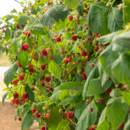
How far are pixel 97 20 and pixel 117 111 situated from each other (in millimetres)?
199

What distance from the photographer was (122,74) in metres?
0.21

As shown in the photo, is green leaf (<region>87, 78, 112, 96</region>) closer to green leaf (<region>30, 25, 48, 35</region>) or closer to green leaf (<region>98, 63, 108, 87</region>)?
green leaf (<region>98, 63, 108, 87</region>)

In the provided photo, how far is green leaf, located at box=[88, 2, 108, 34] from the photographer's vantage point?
16.0 inches

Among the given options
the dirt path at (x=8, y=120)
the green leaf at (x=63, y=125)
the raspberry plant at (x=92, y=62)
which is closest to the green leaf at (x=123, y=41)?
the raspberry plant at (x=92, y=62)

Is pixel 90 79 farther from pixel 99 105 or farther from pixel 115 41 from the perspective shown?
pixel 115 41

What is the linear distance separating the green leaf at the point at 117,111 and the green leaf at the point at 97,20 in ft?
0.51

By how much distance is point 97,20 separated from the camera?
0.40 m

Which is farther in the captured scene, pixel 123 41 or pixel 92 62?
pixel 92 62

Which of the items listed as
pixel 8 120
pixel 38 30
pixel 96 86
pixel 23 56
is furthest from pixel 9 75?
pixel 8 120

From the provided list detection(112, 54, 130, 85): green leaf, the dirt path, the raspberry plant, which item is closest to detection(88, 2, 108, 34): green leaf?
the raspberry plant

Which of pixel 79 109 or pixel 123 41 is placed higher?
pixel 123 41

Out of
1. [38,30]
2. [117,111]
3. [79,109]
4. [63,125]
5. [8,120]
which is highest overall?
[38,30]

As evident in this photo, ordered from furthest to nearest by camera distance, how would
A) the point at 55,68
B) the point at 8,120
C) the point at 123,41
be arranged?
1. the point at 8,120
2. the point at 55,68
3. the point at 123,41

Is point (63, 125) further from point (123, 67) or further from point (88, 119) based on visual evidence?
point (123, 67)
